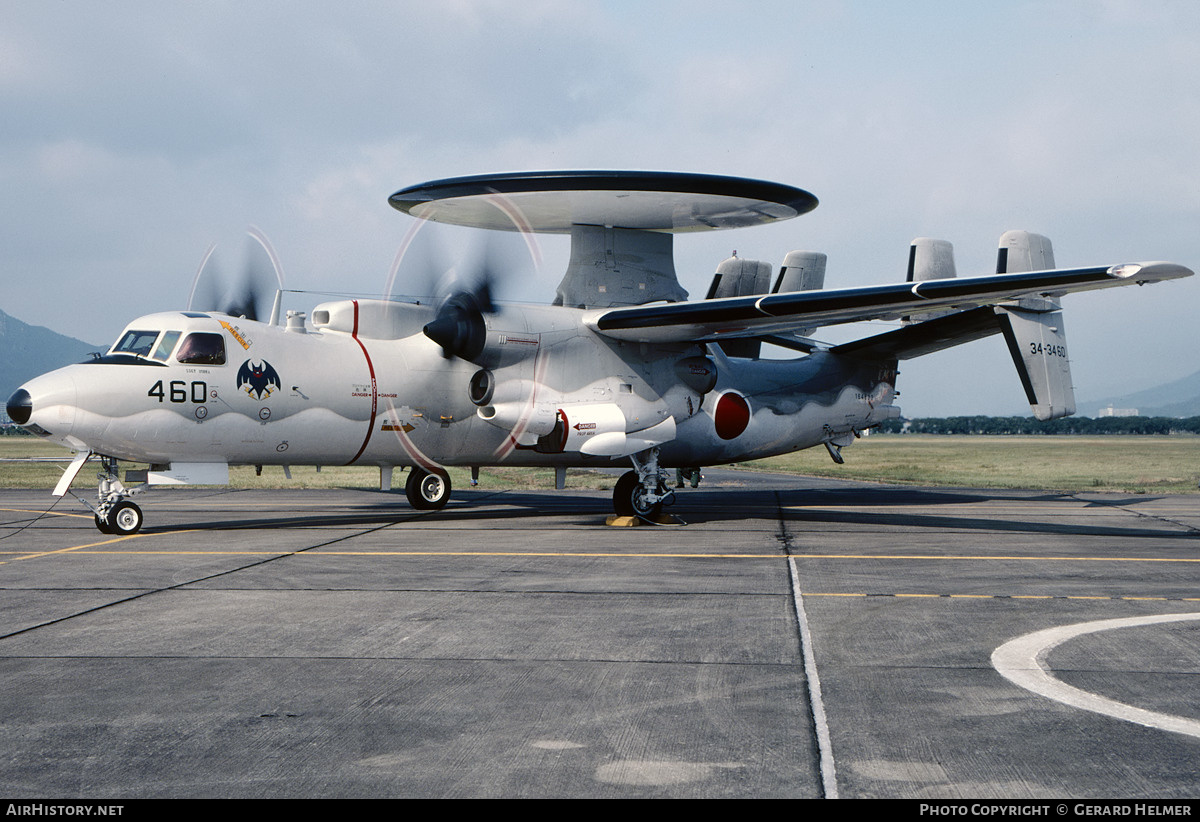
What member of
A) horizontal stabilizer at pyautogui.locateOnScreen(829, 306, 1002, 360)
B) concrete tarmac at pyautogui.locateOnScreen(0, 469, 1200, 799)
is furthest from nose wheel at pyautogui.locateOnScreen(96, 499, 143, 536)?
horizontal stabilizer at pyautogui.locateOnScreen(829, 306, 1002, 360)

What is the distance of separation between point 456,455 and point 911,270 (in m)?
11.9

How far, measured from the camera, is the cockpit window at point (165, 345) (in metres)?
17.9

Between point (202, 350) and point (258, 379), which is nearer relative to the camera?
point (202, 350)

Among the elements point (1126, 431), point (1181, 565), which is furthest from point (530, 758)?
point (1126, 431)

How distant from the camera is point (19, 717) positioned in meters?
6.68

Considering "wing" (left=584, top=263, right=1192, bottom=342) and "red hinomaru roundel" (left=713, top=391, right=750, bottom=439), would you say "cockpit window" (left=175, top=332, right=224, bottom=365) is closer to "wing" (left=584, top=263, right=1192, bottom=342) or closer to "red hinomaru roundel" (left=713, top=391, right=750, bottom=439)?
"wing" (left=584, top=263, right=1192, bottom=342)

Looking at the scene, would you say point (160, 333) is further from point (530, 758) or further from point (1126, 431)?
point (1126, 431)

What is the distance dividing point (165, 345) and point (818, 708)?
1488 centimetres

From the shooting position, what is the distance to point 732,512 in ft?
78.9

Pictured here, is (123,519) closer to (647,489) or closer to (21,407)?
(21,407)

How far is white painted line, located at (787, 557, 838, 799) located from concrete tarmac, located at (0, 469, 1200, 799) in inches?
1.2

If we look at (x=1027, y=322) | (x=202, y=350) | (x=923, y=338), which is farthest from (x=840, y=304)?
(x=202, y=350)

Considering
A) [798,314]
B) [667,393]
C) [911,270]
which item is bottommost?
[667,393]

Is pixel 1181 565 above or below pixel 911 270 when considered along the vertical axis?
below
